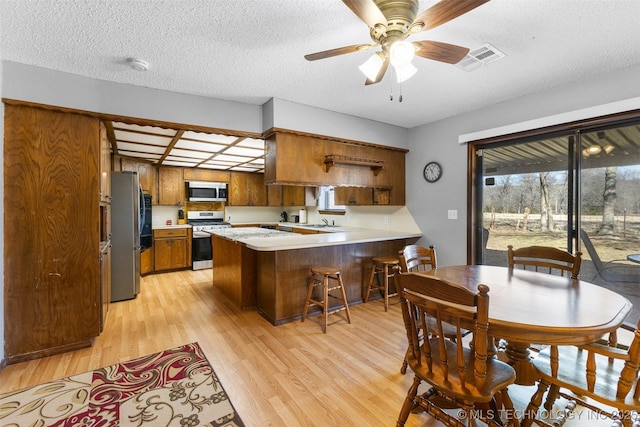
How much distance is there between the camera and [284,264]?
3023 millimetres

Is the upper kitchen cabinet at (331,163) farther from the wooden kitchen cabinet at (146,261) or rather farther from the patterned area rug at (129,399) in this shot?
the wooden kitchen cabinet at (146,261)

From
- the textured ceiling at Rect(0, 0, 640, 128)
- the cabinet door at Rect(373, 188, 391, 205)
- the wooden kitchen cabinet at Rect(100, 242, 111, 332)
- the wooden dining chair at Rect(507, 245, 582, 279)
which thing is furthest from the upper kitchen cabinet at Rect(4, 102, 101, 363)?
the wooden dining chair at Rect(507, 245, 582, 279)

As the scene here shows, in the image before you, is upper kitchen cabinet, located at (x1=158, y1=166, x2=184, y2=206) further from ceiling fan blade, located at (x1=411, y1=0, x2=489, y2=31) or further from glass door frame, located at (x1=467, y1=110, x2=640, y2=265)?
ceiling fan blade, located at (x1=411, y1=0, x2=489, y2=31)

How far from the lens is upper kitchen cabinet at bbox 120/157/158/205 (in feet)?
16.4

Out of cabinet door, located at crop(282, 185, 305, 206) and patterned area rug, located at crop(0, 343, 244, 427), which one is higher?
cabinet door, located at crop(282, 185, 305, 206)

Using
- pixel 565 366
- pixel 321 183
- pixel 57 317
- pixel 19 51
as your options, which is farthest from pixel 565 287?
pixel 19 51

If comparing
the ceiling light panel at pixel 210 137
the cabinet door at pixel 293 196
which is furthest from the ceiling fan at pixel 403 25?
the cabinet door at pixel 293 196

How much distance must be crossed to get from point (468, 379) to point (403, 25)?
173 centimetres

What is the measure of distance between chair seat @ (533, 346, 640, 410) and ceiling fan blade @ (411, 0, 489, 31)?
5.68 ft

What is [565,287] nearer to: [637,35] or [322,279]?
[637,35]

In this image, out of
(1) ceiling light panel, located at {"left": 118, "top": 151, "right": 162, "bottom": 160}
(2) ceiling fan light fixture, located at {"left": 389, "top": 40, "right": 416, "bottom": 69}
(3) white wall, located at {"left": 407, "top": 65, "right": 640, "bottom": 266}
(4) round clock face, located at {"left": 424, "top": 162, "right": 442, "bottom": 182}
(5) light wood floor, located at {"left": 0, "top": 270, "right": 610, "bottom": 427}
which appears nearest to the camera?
(2) ceiling fan light fixture, located at {"left": 389, "top": 40, "right": 416, "bottom": 69}

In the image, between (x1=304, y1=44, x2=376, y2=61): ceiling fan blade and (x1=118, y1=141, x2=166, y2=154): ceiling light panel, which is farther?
(x1=118, y1=141, x2=166, y2=154): ceiling light panel

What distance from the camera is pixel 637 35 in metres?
1.89

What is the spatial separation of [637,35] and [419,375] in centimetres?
262
